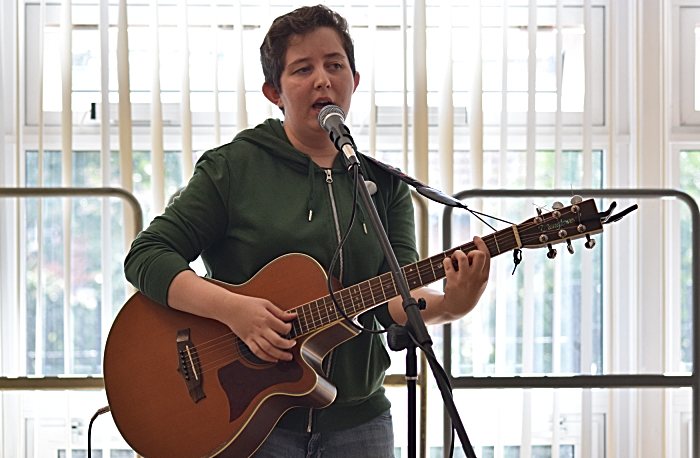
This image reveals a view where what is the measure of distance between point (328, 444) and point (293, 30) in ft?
2.75

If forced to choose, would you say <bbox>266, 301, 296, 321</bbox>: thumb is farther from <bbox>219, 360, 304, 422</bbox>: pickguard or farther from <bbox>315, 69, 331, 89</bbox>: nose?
<bbox>315, 69, 331, 89</bbox>: nose

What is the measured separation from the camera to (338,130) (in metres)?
1.17

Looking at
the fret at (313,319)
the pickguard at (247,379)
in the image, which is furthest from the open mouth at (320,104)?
the pickguard at (247,379)

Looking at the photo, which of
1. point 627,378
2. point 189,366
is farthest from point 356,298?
point 627,378

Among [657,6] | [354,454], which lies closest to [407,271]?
[354,454]

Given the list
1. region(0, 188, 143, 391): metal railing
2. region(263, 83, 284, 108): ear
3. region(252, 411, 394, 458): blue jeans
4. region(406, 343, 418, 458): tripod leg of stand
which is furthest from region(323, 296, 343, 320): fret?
region(0, 188, 143, 391): metal railing

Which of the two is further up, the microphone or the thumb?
the microphone

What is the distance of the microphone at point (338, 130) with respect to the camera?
1.12m

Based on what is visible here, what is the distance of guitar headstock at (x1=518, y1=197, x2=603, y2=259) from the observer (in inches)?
47.4

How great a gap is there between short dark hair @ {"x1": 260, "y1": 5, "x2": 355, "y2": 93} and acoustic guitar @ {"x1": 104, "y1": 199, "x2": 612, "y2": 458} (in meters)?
0.41

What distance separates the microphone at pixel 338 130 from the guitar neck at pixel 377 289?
0.93 ft

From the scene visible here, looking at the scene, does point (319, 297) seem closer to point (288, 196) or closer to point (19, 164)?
point (288, 196)

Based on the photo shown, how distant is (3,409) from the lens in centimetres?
254

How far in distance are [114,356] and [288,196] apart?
0.51m
